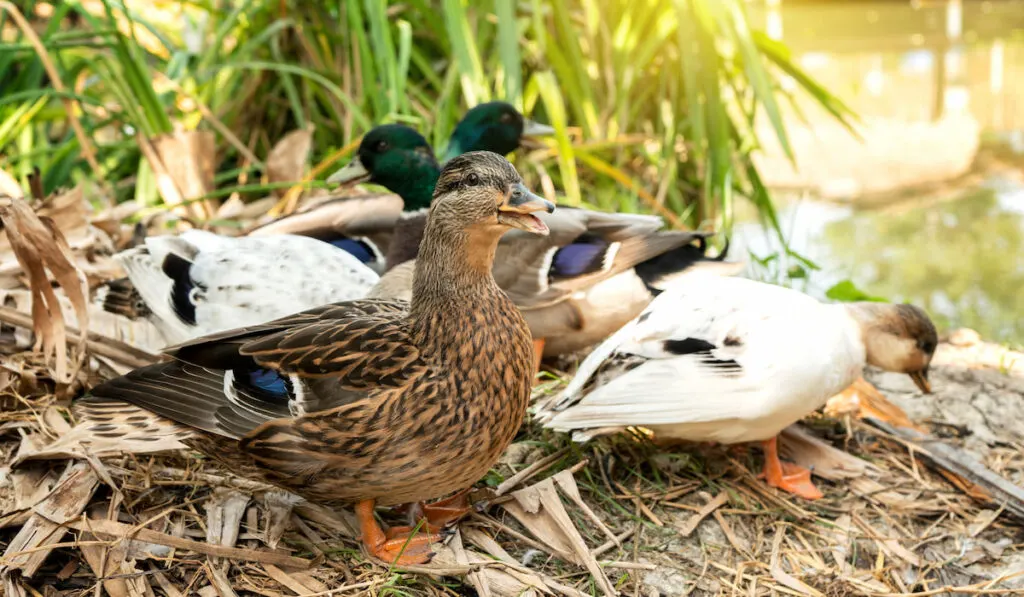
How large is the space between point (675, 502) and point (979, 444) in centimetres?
95

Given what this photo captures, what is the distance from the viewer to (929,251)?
4668 mm

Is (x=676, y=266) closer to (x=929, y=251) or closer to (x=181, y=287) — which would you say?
(x=181, y=287)

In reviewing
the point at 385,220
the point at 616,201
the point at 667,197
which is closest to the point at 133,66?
the point at 385,220

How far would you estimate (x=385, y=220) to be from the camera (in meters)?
3.28

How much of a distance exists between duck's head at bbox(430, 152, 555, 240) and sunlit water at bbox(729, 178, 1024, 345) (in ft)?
6.36

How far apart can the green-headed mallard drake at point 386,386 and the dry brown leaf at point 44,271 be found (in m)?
0.37

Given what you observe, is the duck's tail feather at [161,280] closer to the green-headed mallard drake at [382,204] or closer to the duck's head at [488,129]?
the green-headed mallard drake at [382,204]

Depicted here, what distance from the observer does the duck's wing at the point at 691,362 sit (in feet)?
7.09

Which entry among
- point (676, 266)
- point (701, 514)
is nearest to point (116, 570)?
point (701, 514)

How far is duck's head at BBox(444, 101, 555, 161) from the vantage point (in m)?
3.34

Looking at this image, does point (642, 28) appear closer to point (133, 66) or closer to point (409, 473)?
point (133, 66)

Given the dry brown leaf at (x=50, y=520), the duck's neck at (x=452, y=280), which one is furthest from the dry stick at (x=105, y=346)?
the duck's neck at (x=452, y=280)

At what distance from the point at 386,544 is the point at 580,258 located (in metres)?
1.16

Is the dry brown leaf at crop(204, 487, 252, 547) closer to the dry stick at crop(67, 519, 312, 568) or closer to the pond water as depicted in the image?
the dry stick at crop(67, 519, 312, 568)
